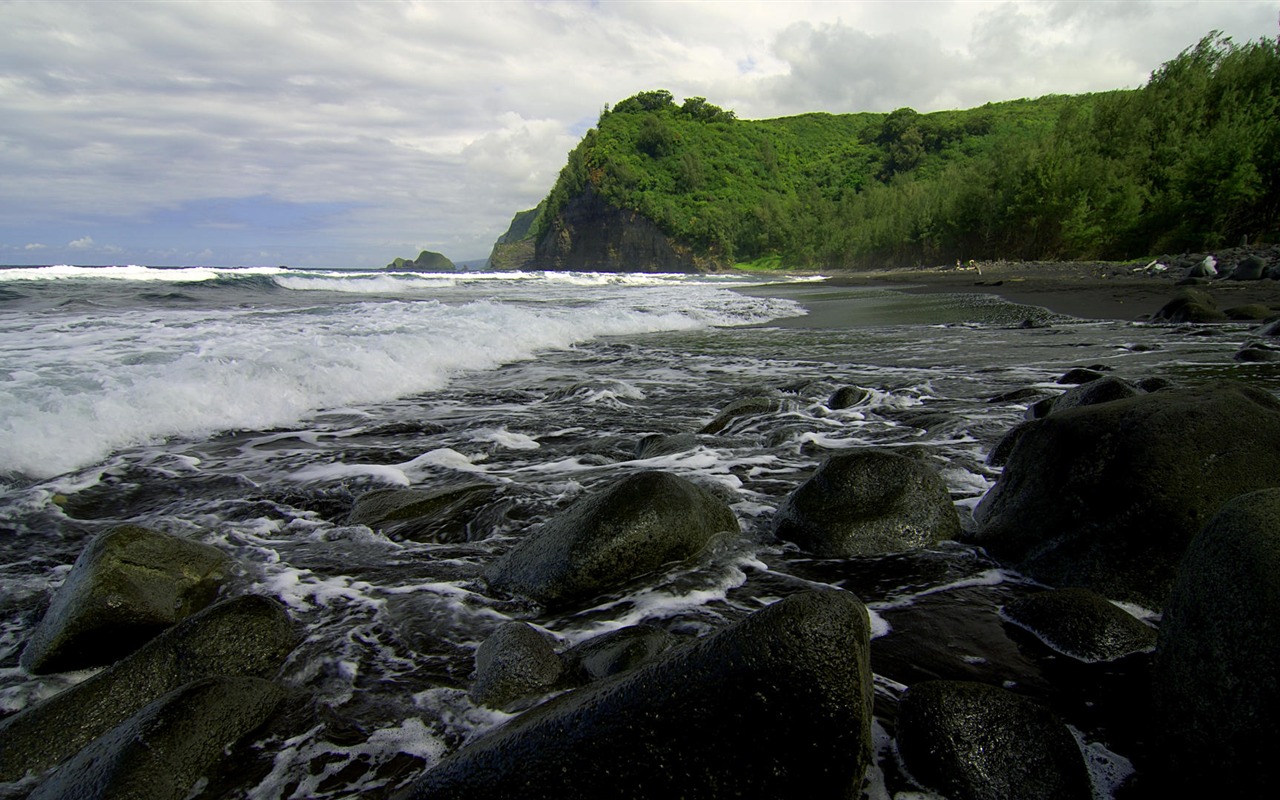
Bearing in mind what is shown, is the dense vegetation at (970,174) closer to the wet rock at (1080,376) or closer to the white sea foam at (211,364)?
the wet rock at (1080,376)

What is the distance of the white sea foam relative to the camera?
5.80 metres

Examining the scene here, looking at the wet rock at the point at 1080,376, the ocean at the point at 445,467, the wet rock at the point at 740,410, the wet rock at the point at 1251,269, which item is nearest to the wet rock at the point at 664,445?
the ocean at the point at 445,467

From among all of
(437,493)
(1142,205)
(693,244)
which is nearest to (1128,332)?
(437,493)

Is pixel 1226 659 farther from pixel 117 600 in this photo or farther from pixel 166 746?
pixel 117 600

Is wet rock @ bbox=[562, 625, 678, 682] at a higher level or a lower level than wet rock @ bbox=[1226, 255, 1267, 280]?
lower

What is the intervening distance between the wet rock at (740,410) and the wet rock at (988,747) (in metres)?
4.27

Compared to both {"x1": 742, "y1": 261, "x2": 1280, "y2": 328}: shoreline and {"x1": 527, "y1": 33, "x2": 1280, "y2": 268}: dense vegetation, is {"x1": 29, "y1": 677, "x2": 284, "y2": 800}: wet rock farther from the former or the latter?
{"x1": 527, "y1": 33, "x2": 1280, "y2": 268}: dense vegetation

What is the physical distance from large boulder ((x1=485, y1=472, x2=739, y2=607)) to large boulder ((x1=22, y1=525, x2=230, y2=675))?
4.45ft

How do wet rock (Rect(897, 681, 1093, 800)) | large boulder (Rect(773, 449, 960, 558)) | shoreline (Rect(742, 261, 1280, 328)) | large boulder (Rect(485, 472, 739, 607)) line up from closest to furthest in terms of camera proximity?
wet rock (Rect(897, 681, 1093, 800))
large boulder (Rect(485, 472, 739, 607))
large boulder (Rect(773, 449, 960, 558))
shoreline (Rect(742, 261, 1280, 328))

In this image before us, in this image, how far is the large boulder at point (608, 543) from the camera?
10.2 ft

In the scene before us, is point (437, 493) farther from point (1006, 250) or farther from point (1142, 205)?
point (1006, 250)

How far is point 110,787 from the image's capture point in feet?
5.87

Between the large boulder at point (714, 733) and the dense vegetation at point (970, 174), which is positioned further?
the dense vegetation at point (970, 174)

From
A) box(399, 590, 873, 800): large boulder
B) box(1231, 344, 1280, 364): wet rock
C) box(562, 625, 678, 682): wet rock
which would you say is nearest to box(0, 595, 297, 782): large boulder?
box(562, 625, 678, 682): wet rock
